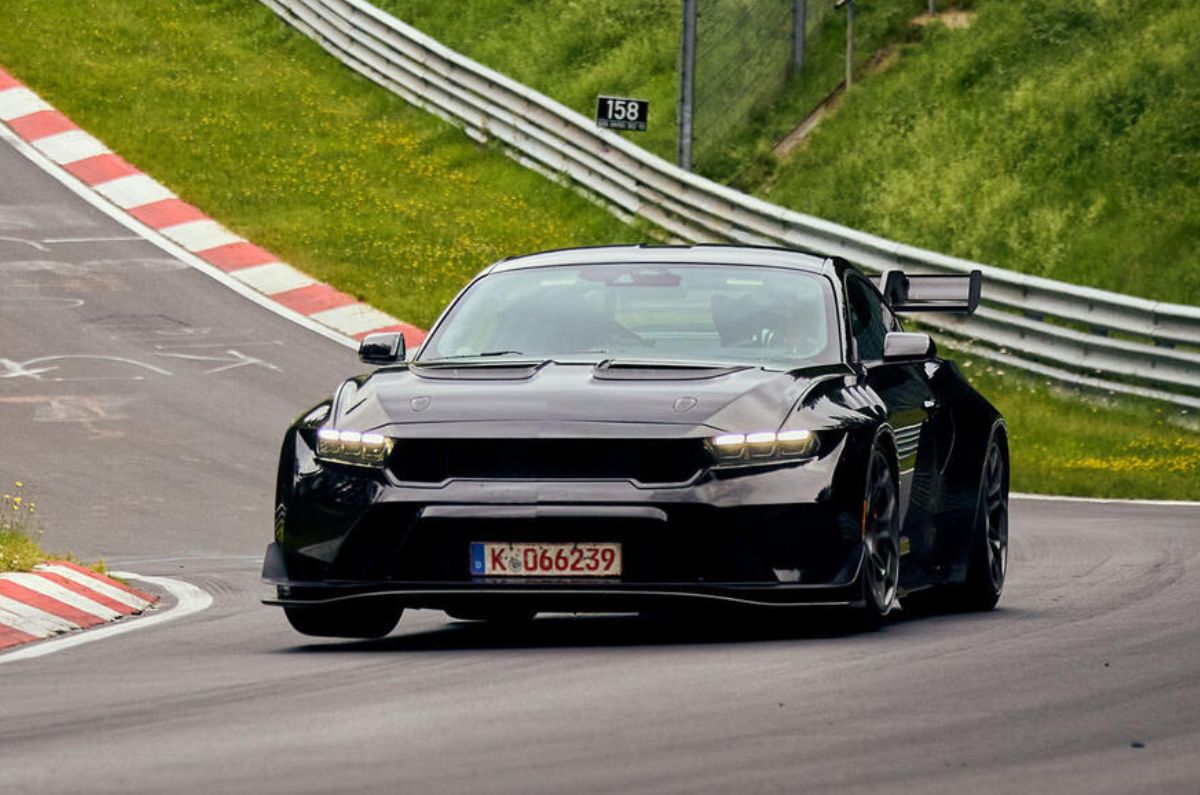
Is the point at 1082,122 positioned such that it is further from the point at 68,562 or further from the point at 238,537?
the point at 68,562

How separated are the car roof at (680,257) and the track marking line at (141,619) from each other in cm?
195

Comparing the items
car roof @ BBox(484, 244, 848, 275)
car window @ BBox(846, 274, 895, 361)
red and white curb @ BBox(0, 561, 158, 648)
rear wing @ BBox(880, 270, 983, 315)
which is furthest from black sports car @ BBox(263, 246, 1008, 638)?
rear wing @ BBox(880, 270, 983, 315)

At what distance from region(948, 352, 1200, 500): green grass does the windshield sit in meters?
8.54

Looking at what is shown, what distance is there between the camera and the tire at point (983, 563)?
1075 centimetres

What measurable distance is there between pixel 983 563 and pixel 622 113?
627 inches

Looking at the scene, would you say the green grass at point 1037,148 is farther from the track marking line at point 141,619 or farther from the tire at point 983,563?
the track marking line at point 141,619

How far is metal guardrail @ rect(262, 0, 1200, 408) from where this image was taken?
20.9 meters

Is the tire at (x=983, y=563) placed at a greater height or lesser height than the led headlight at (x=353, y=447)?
lesser

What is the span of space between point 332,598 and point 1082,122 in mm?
17460

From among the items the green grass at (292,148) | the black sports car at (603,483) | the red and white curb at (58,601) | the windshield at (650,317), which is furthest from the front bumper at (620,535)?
the green grass at (292,148)

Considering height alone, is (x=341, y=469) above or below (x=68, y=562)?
above

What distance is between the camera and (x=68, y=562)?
11.6m

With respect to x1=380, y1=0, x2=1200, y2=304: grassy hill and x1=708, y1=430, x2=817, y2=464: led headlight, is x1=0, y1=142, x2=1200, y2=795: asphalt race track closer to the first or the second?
x1=708, y1=430, x2=817, y2=464: led headlight

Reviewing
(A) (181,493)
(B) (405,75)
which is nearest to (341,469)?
(A) (181,493)
